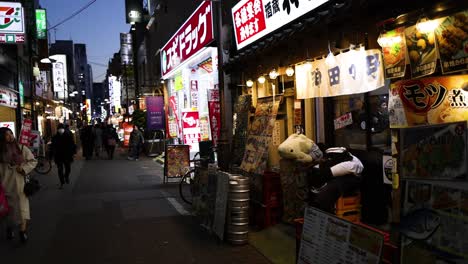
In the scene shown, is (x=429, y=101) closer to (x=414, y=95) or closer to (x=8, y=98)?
(x=414, y=95)

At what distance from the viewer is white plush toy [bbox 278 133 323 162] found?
25.9 feet

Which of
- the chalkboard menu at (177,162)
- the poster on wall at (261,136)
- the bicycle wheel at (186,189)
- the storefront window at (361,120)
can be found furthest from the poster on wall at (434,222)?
the chalkboard menu at (177,162)

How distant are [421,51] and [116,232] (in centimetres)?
665

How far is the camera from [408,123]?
20.6ft

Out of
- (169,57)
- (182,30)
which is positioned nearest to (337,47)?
(182,30)

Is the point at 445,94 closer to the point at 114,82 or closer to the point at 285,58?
the point at 285,58

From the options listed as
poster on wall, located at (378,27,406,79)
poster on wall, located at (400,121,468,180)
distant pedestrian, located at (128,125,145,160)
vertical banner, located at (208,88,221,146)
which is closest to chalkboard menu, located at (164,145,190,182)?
vertical banner, located at (208,88,221,146)

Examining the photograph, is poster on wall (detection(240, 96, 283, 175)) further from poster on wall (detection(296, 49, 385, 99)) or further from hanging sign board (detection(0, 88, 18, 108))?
hanging sign board (detection(0, 88, 18, 108))

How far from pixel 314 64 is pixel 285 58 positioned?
187 centimetres

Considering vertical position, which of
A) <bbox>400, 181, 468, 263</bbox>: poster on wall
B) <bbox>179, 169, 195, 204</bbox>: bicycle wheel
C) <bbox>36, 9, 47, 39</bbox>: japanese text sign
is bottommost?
<bbox>179, 169, 195, 204</bbox>: bicycle wheel

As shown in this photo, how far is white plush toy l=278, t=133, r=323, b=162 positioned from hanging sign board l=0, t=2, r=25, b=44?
12.9 metres

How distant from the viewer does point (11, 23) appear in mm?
16453

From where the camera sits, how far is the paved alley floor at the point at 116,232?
728cm

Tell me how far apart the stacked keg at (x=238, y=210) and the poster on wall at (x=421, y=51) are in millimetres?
3375
